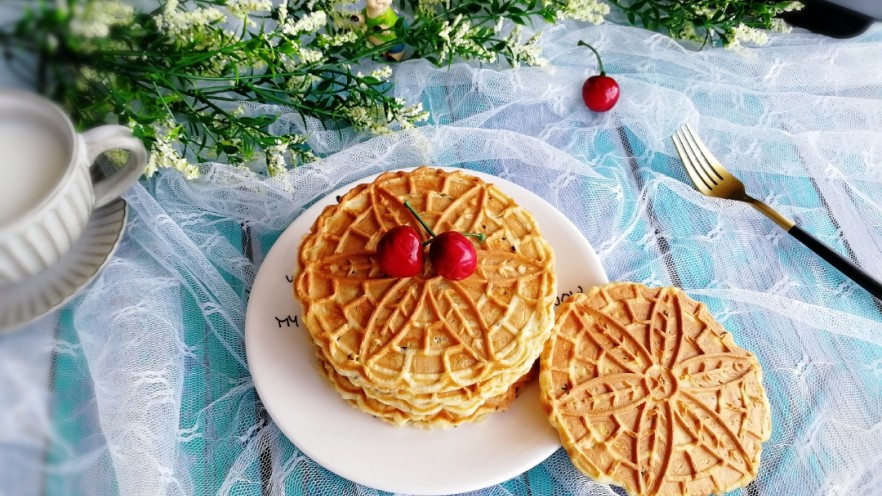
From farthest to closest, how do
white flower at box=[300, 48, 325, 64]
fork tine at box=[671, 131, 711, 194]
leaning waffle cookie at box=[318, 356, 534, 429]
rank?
fork tine at box=[671, 131, 711, 194] < white flower at box=[300, 48, 325, 64] < leaning waffle cookie at box=[318, 356, 534, 429]

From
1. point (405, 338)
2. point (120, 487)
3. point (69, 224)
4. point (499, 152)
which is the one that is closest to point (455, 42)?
point (499, 152)

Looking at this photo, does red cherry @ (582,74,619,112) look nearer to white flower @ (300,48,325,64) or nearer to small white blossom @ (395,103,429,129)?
small white blossom @ (395,103,429,129)

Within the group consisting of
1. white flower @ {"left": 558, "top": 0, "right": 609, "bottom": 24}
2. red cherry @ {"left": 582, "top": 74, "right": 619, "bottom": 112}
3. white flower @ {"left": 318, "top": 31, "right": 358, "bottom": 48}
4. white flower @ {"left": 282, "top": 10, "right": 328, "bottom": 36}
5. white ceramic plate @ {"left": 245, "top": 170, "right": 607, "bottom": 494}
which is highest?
white flower @ {"left": 282, "top": 10, "right": 328, "bottom": 36}

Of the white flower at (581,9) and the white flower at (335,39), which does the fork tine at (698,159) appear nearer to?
the white flower at (581,9)

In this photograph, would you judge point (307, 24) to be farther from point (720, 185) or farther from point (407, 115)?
point (720, 185)

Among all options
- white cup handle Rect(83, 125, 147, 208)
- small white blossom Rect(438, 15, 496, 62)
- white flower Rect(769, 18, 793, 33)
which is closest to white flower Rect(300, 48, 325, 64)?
small white blossom Rect(438, 15, 496, 62)

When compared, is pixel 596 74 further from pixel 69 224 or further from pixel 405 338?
pixel 69 224
